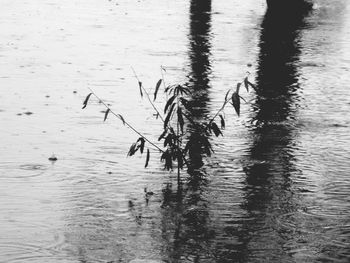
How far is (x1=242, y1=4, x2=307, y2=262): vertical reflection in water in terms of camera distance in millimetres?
6059

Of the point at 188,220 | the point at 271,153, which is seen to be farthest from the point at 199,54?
the point at 188,220

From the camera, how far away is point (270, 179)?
7.46 m

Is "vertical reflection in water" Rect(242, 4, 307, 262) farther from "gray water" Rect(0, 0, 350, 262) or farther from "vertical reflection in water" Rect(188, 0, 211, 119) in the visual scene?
"vertical reflection in water" Rect(188, 0, 211, 119)

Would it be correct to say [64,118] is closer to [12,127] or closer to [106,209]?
[12,127]

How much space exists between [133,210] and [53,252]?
1.05 metres

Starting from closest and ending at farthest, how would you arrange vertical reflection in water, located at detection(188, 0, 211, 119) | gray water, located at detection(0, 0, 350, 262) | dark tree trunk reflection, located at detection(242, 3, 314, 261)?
gray water, located at detection(0, 0, 350, 262), dark tree trunk reflection, located at detection(242, 3, 314, 261), vertical reflection in water, located at detection(188, 0, 211, 119)

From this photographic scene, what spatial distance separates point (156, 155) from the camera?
26.7ft

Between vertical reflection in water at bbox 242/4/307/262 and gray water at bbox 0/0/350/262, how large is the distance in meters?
0.02

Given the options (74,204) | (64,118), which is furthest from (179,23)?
(74,204)

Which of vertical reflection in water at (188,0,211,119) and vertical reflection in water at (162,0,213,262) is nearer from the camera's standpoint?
vertical reflection in water at (162,0,213,262)

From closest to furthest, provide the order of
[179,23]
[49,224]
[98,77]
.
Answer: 1. [49,224]
2. [98,77]
3. [179,23]

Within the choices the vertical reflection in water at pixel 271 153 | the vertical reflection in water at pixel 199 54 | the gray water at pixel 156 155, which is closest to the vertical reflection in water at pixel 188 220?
the gray water at pixel 156 155

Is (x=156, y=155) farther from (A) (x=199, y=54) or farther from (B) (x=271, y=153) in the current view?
(A) (x=199, y=54)

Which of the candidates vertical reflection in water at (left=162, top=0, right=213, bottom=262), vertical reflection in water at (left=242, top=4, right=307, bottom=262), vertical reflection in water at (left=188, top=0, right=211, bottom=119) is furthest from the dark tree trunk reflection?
vertical reflection in water at (left=188, top=0, right=211, bottom=119)
